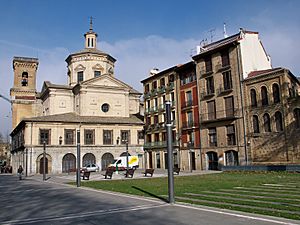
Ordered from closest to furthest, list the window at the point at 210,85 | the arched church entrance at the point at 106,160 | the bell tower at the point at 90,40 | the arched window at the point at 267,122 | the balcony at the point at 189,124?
1. the arched window at the point at 267,122
2. the window at the point at 210,85
3. the balcony at the point at 189,124
4. the arched church entrance at the point at 106,160
5. the bell tower at the point at 90,40

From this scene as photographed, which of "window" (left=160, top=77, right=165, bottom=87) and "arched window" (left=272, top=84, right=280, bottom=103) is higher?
"window" (left=160, top=77, right=165, bottom=87)

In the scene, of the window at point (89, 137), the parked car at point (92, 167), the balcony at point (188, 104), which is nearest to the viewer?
the balcony at point (188, 104)

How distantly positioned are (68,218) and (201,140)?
30.9 m

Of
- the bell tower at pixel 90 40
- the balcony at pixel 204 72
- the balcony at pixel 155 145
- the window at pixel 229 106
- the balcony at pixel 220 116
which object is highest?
the bell tower at pixel 90 40

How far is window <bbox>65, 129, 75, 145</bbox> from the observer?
151 feet

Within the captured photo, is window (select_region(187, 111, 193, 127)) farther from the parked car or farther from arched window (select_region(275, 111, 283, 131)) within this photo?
the parked car

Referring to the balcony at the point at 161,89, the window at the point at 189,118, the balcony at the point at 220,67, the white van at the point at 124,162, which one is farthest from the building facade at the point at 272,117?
the white van at the point at 124,162

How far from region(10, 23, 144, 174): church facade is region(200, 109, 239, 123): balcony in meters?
10.6

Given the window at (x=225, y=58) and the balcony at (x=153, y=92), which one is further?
the balcony at (x=153, y=92)

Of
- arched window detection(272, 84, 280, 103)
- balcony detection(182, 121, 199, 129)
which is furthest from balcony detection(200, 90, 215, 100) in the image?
arched window detection(272, 84, 280, 103)

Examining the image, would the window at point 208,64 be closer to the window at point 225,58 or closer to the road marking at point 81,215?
the window at point 225,58

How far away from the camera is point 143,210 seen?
414 inches

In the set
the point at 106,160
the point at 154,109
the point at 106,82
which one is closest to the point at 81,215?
the point at 154,109

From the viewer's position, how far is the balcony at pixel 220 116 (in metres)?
35.2
